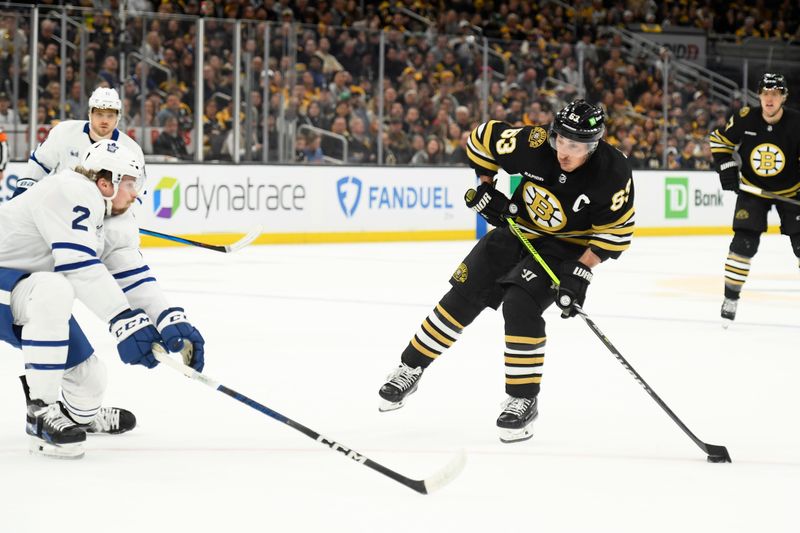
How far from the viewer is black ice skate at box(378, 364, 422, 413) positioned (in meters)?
4.02

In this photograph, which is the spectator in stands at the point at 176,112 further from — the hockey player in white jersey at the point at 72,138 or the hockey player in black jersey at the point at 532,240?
the hockey player in black jersey at the point at 532,240

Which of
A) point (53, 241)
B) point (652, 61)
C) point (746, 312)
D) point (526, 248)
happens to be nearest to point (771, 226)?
point (652, 61)

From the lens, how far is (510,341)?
3.79 m

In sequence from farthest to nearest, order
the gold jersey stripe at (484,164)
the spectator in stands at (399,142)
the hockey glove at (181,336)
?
the spectator in stands at (399,142) < the gold jersey stripe at (484,164) < the hockey glove at (181,336)

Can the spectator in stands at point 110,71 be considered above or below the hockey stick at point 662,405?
above

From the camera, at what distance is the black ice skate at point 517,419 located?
3641mm

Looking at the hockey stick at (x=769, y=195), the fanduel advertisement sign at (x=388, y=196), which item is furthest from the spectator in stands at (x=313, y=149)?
the hockey stick at (x=769, y=195)

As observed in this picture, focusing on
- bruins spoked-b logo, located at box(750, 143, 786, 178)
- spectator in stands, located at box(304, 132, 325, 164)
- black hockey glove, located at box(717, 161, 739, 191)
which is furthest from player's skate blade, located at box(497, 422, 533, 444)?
spectator in stands, located at box(304, 132, 325, 164)

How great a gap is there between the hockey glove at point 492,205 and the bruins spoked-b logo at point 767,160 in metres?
3.08

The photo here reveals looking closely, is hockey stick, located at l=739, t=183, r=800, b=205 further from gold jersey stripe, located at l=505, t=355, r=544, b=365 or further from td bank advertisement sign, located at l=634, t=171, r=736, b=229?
td bank advertisement sign, located at l=634, t=171, r=736, b=229

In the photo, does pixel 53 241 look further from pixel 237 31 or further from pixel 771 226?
pixel 771 226

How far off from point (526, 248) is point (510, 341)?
0.37 meters

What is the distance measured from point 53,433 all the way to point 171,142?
8180mm

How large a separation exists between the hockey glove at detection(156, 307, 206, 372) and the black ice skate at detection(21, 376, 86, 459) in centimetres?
34
